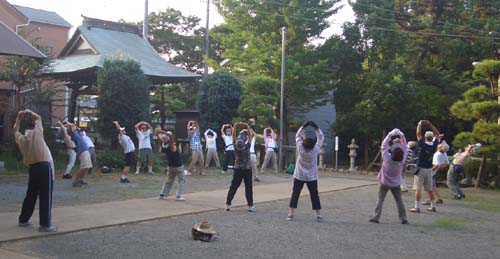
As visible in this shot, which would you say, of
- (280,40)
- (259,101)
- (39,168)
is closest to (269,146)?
(259,101)

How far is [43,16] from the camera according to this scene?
4444 centimetres

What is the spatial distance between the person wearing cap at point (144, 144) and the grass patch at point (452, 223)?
988 centimetres

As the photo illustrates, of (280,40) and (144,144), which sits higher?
(280,40)

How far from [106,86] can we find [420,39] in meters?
14.9

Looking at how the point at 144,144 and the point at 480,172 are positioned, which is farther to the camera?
the point at 480,172

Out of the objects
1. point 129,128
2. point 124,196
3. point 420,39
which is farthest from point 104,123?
point 420,39

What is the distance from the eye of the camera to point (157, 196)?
44.0ft

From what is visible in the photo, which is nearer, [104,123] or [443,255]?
[443,255]

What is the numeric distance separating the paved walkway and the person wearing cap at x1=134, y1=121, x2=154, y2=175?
14.4 ft

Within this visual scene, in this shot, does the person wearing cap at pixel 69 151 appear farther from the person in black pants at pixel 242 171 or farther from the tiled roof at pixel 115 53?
the tiled roof at pixel 115 53

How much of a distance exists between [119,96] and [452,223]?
44.5 feet

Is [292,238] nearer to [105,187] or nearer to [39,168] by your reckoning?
[39,168]

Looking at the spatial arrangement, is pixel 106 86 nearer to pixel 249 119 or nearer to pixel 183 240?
pixel 249 119

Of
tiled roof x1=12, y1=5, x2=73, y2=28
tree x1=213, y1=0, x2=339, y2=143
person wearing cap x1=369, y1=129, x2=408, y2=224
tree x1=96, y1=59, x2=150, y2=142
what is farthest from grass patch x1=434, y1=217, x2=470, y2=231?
tiled roof x1=12, y1=5, x2=73, y2=28
